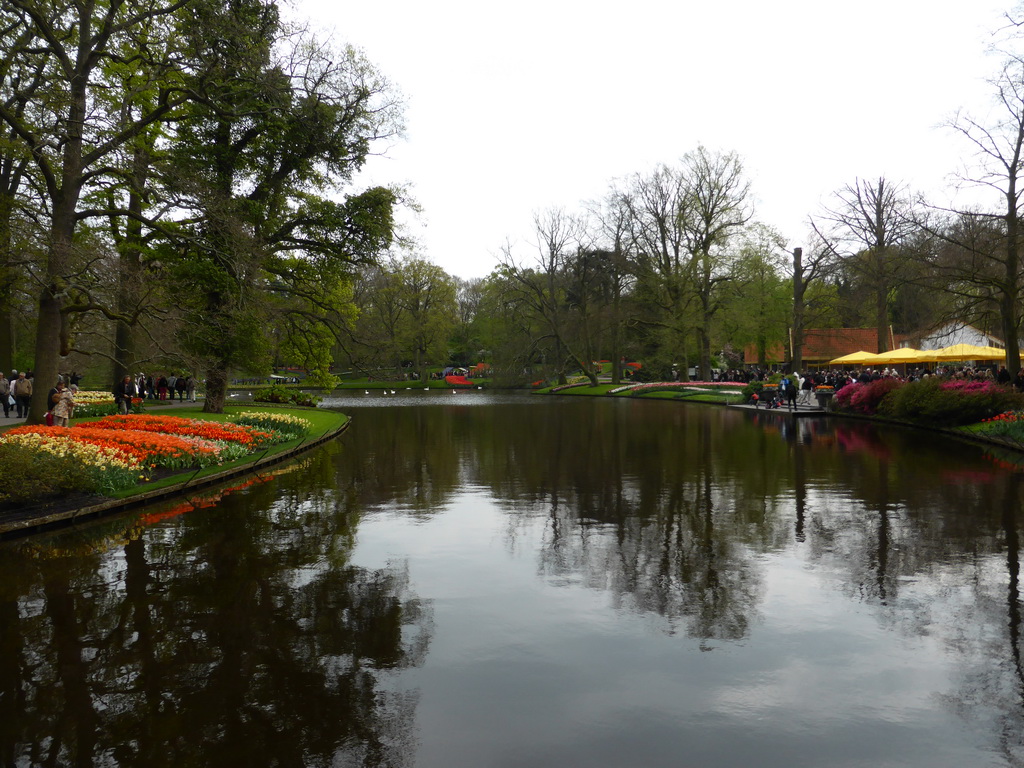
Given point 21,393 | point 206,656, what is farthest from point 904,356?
point 21,393

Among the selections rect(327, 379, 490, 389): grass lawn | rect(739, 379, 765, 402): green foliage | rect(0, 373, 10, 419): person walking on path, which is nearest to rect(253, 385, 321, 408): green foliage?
rect(0, 373, 10, 419): person walking on path

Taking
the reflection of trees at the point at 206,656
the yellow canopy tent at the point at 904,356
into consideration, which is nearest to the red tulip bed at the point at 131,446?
the reflection of trees at the point at 206,656

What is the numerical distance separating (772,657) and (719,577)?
211 cm

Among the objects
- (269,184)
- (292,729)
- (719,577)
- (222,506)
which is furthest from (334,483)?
(269,184)

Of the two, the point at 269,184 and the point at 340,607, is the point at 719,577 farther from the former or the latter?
the point at 269,184

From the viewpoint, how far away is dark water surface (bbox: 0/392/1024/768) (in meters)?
Answer: 4.43

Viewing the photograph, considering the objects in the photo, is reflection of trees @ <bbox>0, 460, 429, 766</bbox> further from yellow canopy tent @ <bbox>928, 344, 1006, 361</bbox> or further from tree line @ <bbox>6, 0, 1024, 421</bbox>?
yellow canopy tent @ <bbox>928, 344, 1006, 361</bbox>

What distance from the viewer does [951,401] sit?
23484mm

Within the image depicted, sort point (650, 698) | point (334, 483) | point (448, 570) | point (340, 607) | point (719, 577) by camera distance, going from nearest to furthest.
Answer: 1. point (650, 698)
2. point (340, 607)
3. point (719, 577)
4. point (448, 570)
5. point (334, 483)

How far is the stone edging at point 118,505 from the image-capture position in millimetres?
9930

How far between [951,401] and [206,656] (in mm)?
24212

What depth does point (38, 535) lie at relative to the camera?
1001cm

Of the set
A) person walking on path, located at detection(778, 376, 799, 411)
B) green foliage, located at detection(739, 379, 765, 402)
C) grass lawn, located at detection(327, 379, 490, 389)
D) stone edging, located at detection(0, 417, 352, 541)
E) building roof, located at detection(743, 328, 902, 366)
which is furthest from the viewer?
grass lawn, located at detection(327, 379, 490, 389)

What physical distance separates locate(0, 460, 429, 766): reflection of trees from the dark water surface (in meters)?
0.02
